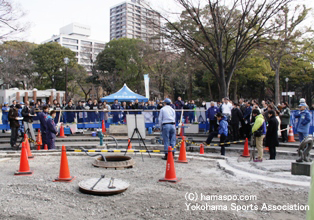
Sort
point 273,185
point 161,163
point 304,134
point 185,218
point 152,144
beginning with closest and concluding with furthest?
1. point 185,218
2. point 273,185
3. point 161,163
4. point 304,134
5. point 152,144

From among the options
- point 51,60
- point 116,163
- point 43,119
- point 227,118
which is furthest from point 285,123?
point 51,60

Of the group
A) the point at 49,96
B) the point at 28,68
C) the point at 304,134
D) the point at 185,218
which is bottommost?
the point at 185,218

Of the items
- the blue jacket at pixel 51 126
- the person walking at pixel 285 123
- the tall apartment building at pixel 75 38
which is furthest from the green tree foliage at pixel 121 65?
the tall apartment building at pixel 75 38

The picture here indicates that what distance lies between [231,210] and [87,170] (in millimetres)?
4544

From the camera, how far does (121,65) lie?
47219 millimetres

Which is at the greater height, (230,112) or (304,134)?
(230,112)

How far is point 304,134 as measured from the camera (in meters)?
10.4

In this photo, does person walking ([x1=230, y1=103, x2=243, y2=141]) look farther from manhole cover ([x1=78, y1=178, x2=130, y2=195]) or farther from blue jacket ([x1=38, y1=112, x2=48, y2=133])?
blue jacket ([x1=38, y1=112, x2=48, y2=133])

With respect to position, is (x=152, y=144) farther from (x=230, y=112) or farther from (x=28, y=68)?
(x=28, y=68)

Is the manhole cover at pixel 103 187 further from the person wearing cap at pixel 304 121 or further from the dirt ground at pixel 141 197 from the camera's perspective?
the person wearing cap at pixel 304 121

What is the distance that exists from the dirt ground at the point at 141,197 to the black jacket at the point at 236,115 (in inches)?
192

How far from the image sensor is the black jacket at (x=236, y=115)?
Answer: 12578 mm

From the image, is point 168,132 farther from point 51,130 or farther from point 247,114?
point 247,114

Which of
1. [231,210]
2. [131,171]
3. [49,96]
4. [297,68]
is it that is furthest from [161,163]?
→ [49,96]
